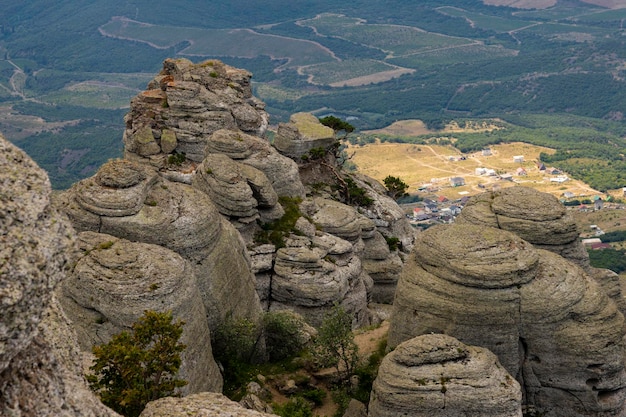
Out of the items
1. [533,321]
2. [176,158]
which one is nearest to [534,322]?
[533,321]

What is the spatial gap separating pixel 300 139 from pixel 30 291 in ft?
199

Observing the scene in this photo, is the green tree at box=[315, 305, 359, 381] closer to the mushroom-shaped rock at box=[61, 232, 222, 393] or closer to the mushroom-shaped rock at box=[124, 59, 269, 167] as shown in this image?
the mushroom-shaped rock at box=[61, 232, 222, 393]

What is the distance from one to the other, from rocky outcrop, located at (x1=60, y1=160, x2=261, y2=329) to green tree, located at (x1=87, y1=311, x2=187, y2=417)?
10.1 meters

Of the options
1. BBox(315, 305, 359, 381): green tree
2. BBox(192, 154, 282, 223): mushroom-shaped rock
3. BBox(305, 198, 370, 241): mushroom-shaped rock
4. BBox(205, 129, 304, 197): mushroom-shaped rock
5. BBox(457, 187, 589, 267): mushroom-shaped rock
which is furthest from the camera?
BBox(305, 198, 370, 241): mushroom-shaped rock

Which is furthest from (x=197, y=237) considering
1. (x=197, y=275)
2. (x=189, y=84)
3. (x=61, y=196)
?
(x=189, y=84)

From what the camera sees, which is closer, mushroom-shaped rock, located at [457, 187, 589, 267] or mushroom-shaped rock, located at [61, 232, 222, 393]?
mushroom-shaped rock, located at [61, 232, 222, 393]

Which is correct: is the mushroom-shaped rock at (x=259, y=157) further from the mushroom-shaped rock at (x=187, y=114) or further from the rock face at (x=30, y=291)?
the rock face at (x=30, y=291)

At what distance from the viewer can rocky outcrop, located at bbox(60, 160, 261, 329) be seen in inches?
1556

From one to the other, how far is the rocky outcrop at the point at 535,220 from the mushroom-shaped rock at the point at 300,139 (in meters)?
27.6

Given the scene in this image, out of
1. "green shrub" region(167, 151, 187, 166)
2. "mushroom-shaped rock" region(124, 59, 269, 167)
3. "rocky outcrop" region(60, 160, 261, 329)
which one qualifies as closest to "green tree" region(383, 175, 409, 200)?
"mushroom-shaped rock" region(124, 59, 269, 167)

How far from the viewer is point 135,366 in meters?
27.0

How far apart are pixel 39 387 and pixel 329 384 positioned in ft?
90.8

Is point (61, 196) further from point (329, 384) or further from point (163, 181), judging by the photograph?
point (329, 384)

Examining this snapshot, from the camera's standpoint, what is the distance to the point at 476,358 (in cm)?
3491
